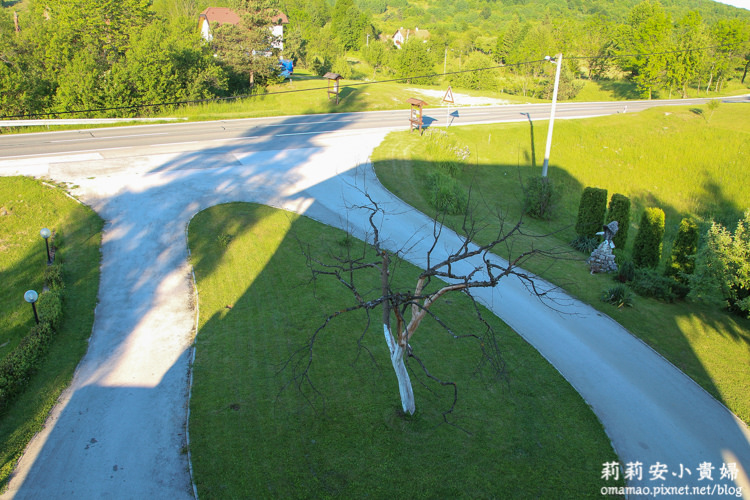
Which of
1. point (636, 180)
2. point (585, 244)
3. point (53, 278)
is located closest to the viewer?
point (53, 278)

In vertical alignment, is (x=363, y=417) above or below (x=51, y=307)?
below

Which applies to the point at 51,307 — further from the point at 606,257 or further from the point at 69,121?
the point at 69,121

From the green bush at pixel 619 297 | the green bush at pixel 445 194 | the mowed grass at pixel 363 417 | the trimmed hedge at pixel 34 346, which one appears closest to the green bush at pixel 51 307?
the trimmed hedge at pixel 34 346

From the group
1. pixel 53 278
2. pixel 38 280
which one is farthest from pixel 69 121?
pixel 53 278

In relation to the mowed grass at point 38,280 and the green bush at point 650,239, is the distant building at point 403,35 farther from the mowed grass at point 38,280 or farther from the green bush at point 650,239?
the mowed grass at point 38,280

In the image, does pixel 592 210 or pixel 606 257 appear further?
pixel 592 210
